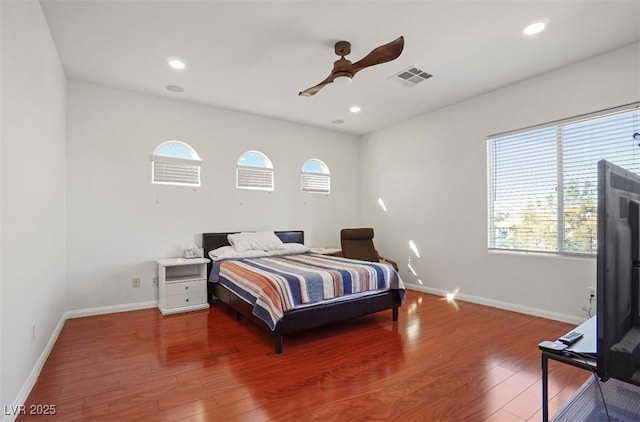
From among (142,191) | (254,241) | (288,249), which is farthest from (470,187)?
(142,191)

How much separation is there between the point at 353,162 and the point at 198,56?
3.71 meters

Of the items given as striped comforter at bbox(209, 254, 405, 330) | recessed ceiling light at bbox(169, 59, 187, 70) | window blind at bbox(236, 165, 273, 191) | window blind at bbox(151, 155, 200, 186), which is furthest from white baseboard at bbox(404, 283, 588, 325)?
recessed ceiling light at bbox(169, 59, 187, 70)

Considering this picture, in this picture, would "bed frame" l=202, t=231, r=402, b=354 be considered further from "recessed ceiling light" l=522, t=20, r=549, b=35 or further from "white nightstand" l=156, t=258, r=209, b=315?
"recessed ceiling light" l=522, t=20, r=549, b=35

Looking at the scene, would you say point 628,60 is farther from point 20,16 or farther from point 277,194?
point 20,16

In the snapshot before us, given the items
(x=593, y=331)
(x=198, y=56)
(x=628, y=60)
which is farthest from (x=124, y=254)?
(x=628, y=60)

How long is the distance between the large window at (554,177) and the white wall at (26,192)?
476cm

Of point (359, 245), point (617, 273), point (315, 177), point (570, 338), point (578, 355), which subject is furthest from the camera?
point (315, 177)

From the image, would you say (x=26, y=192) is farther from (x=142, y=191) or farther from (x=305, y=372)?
(x=305, y=372)

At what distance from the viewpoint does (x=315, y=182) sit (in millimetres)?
5820

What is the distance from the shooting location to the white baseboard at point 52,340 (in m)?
1.90

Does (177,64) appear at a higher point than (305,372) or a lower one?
higher

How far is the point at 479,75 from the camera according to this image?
147 inches

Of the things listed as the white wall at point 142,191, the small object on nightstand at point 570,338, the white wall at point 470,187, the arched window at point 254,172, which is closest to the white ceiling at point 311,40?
the white wall at point 470,187

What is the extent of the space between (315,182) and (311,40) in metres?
3.04
